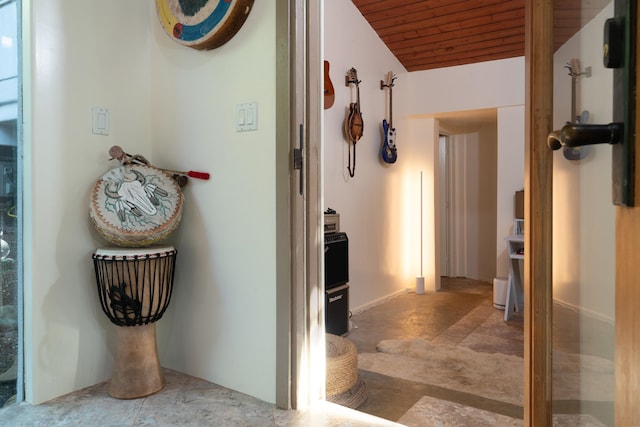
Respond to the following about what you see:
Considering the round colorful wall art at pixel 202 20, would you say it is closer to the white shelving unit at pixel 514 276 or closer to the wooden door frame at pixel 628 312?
the wooden door frame at pixel 628 312

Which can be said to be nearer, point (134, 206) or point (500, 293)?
point (134, 206)

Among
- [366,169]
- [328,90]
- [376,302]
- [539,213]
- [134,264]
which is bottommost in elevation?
[376,302]

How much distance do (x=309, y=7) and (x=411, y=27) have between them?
2.67 metres

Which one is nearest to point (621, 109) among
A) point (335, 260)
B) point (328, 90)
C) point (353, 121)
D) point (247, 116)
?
point (247, 116)

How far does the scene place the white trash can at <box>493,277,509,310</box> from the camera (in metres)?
4.18

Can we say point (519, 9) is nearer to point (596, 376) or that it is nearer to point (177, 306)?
point (177, 306)

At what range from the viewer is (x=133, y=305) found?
1.89m

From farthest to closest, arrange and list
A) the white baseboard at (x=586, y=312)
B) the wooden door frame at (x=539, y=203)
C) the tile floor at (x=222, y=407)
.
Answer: the tile floor at (x=222, y=407) → the wooden door frame at (x=539, y=203) → the white baseboard at (x=586, y=312)

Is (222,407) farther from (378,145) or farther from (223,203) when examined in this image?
(378,145)

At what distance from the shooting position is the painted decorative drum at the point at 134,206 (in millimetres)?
1867

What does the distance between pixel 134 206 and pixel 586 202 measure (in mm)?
1623

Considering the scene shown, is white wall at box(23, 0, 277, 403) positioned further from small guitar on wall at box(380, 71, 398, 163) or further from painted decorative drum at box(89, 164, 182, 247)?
small guitar on wall at box(380, 71, 398, 163)

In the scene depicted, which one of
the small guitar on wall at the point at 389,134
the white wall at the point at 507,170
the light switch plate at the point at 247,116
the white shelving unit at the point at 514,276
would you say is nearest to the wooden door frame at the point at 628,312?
the light switch plate at the point at 247,116

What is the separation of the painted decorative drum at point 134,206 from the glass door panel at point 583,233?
4.85ft
